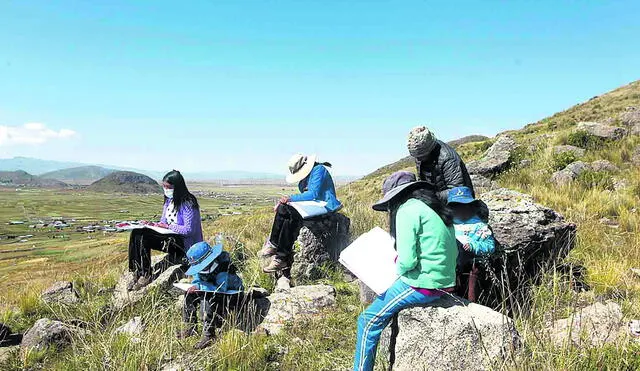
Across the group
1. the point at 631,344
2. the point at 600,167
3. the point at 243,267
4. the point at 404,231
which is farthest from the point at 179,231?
the point at 600,167

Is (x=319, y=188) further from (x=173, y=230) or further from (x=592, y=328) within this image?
(x=592, y=328)

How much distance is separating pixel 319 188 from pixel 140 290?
318 cm

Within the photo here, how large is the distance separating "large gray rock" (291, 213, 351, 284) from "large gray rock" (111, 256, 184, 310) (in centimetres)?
185

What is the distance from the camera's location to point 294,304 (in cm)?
504

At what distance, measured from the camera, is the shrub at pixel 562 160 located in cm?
1170

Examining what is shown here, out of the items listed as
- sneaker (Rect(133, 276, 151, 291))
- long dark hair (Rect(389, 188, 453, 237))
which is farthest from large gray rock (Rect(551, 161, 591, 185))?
sneaker (Rect(133, 276, 151, 291))

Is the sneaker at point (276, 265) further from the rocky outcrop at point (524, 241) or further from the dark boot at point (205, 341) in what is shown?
the rocky outcrop at point (524, 241)

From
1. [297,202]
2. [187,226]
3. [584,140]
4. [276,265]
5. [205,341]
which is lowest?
[205,341]

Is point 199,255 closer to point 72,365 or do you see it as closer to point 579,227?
point 72,365

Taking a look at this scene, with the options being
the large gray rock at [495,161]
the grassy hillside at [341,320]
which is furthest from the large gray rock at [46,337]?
the large gray rock at [495,161]

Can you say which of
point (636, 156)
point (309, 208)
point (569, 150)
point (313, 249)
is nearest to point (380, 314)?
point (309, 208)

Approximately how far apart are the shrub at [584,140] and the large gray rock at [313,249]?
35.1ft

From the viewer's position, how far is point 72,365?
12.8 feet

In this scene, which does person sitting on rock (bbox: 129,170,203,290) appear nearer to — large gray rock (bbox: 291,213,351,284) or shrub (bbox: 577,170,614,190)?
large gray rock (bbox: 291,213,351,284)
